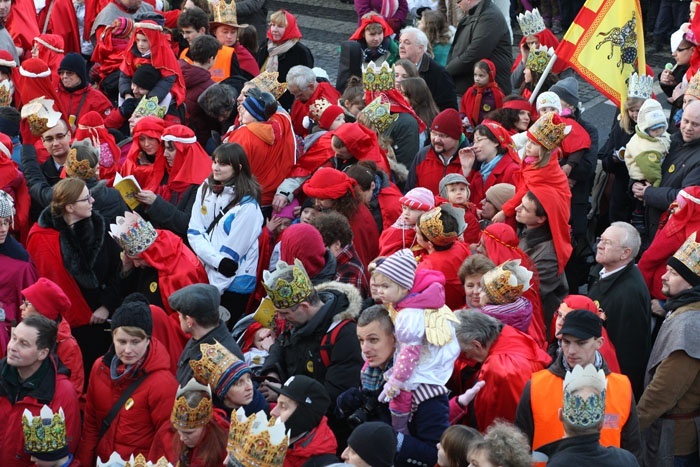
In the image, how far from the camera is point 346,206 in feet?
23.9

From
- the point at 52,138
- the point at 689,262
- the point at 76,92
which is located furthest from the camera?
the point at 76,92

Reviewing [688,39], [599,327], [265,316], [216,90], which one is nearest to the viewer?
[599,327]

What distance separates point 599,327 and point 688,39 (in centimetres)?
550

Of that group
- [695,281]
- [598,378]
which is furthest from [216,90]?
[598,378]

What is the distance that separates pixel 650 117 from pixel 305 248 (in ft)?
11.4

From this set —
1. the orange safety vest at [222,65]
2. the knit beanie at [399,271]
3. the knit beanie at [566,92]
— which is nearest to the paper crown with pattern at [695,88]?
the knit beanie at [566,92]

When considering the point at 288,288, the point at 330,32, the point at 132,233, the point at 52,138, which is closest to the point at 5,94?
the point at 52,138

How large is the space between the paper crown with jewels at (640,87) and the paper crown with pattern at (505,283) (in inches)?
141

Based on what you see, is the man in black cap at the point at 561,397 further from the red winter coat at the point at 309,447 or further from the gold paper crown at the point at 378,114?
the gold paper crown at the point at 378,114

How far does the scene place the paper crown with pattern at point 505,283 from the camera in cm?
594

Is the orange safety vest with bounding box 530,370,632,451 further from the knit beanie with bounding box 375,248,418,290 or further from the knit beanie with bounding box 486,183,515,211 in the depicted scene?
the knit beanie with bounding box 486,183,515,211

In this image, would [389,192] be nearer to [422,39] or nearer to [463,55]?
[422,39]

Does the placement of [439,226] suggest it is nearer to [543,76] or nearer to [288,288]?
[288,288]

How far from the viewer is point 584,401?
4.65 meters
